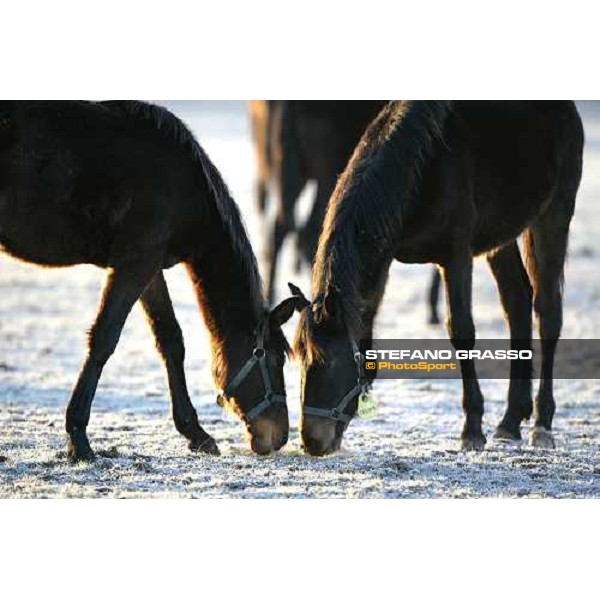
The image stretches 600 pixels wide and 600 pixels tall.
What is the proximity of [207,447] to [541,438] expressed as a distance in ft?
6.67

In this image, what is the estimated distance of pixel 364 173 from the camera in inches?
267

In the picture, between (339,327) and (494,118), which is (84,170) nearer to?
(339,327)

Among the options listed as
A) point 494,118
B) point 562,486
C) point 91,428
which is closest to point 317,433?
point 562,486

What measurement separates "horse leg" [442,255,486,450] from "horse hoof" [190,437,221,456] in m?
1.44

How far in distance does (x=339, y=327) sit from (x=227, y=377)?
0.75 m

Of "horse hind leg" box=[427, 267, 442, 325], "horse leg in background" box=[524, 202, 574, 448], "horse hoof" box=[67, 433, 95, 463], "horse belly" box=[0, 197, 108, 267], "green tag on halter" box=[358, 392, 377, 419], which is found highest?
"horse belly" box=[0, 197, 108, 267]

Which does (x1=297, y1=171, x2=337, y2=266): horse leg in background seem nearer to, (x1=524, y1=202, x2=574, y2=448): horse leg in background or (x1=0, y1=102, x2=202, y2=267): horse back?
(x1=524, y1=202, x2=574, y2=448): horse leg in background

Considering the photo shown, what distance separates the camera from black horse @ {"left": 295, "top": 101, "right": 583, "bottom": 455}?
648 centimetres

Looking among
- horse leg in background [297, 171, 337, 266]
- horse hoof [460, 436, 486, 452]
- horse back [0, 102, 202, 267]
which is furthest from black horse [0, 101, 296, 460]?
horse leg in background [297, 171, 337, 266]

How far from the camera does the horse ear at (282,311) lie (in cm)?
657

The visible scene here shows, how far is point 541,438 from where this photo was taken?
7.40m

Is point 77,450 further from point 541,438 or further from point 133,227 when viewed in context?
point 541,438

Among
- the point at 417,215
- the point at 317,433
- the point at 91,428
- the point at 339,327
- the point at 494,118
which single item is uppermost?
the point at 494,118

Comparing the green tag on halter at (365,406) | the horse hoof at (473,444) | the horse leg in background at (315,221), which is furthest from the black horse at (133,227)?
the horse leg in background at (315,221)
